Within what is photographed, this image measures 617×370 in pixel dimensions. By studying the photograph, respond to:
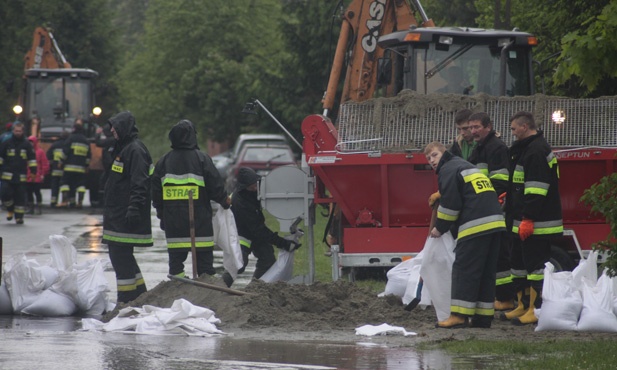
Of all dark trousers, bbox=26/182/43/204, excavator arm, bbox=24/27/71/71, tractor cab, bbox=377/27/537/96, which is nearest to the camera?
tractor cab, bbox=377/27/537/96

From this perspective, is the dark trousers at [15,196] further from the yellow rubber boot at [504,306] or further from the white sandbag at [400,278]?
the yellow rubber boot at [504,306]

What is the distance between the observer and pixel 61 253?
11.7m

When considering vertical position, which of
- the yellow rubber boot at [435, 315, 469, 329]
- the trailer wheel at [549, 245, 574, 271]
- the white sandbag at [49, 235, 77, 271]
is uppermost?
the white sandbag at [49, 235, 77, 271]

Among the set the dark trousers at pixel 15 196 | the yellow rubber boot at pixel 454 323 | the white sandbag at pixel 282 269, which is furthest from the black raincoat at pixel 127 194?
the dark trousers at pixel 15 196

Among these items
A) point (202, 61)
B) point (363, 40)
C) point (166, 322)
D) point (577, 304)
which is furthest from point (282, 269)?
point (202, 61)

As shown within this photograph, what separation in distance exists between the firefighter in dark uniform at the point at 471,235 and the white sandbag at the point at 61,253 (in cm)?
377

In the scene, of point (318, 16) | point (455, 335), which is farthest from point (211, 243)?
point (318, 16)

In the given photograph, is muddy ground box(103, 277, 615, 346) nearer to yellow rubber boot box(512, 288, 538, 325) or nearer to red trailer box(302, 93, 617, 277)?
yellow rubber boot box(512, 288, 538, 325)

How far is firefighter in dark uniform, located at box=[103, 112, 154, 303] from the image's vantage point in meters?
11.4

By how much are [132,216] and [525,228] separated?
363 centimetres

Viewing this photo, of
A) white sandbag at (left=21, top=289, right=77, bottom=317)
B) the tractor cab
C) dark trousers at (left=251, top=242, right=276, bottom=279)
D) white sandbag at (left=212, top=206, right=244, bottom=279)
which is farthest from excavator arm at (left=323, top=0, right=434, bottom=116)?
white sandbag at (left=21, top=289, right=77, bottom=317)

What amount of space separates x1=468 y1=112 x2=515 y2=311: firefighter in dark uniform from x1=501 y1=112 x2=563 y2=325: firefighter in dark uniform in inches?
4.8

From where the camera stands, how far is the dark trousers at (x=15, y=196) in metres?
22.2

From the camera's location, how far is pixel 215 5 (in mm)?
47406
